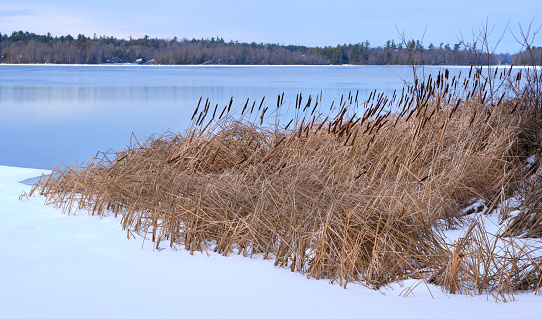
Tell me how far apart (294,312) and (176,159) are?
2.13 metres

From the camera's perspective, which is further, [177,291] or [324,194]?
[324,194]

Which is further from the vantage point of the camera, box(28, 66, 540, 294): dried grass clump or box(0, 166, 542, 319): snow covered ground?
box(28, 66, 540, 294): dried grass clump

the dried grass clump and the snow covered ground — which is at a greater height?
the dried grass clump

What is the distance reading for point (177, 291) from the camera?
7.72 ft

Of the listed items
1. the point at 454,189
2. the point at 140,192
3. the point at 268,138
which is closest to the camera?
the point at 140,192

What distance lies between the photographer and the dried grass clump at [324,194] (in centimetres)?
253

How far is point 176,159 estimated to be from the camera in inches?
159

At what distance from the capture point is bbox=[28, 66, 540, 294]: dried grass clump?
8.30ft

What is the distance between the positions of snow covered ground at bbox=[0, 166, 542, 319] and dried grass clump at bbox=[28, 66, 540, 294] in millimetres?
105

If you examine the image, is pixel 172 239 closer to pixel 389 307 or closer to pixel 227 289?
pixel 227 289

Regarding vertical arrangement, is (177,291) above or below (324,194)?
below

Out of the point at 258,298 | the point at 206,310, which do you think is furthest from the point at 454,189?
the point at 206,310

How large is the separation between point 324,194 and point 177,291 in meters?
1.06

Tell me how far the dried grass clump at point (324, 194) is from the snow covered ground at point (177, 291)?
0.34ft
